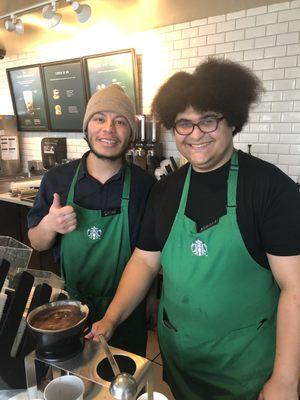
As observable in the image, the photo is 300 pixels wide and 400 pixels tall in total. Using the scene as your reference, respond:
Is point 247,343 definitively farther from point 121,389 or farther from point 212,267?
point 121,389

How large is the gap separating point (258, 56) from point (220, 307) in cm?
222

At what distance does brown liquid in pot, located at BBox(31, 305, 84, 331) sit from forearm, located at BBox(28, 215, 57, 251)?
2.24 ft

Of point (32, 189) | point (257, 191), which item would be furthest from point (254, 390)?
point (32, 189)

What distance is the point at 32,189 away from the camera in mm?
3514

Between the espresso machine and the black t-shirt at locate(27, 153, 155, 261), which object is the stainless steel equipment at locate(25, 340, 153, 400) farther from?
the espresso machine

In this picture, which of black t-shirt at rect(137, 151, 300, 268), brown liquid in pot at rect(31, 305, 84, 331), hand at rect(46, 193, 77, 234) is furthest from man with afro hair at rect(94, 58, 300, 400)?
hand at rect(46, 193, 77, 234)

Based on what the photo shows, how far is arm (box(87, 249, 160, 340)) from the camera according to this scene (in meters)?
1.17

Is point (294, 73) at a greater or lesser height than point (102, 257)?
greater

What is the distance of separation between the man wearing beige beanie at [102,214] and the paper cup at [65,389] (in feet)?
2.43

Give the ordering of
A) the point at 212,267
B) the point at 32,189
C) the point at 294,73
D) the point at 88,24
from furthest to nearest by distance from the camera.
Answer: the point at 32,189 → the point at 88,24 → the point at 294,73 → the point at 212,267

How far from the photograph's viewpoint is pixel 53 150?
4.05 m

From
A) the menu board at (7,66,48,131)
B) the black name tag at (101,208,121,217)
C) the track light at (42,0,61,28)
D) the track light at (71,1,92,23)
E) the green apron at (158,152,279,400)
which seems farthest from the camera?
the menu board at (7,66,48,131)

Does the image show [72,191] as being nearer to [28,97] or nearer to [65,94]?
[65,94]

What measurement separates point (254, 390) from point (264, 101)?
2.15 m
